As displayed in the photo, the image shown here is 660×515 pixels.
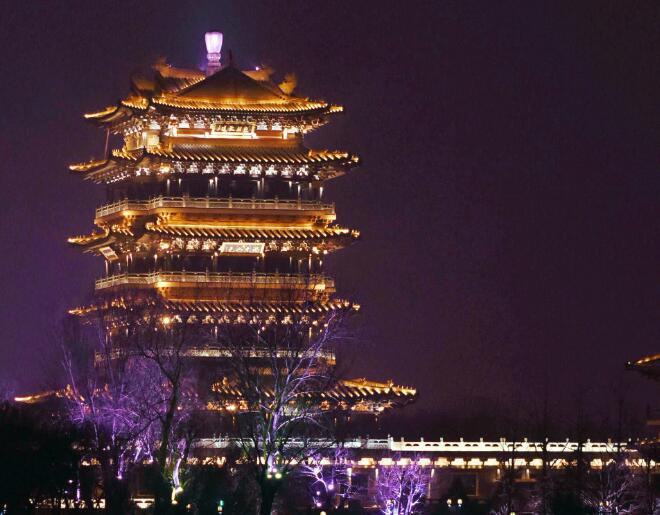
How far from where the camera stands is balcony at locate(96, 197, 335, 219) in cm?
10031

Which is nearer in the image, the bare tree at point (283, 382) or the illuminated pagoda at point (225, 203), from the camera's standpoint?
the bare tree at point (283, 382)

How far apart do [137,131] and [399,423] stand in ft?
88.0

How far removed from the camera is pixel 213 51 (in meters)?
107

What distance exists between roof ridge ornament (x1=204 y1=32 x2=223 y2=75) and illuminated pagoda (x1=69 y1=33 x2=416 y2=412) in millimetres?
3623

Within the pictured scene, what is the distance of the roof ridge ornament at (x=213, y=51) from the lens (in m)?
106

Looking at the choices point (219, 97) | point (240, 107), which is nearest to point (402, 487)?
point (240, 107)

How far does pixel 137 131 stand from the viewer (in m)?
104

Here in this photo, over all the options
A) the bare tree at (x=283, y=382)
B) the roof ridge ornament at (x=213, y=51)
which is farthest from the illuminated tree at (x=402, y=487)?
the roof ridge ornament at (x=213, y=51)

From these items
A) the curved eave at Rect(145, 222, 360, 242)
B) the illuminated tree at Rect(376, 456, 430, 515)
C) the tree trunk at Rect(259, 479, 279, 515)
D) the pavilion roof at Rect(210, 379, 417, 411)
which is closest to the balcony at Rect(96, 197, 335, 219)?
the curved eave at Rect(145, 222, 360, 242)

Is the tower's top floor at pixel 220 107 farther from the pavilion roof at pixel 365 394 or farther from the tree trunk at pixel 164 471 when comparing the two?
the tree trunk at pixel 164 471

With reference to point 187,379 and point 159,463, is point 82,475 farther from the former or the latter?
point 187,379

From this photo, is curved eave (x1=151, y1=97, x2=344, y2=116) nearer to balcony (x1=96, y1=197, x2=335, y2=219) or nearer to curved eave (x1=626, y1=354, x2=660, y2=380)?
balcony (x1=96, y1=197, x2=335, y2=219)

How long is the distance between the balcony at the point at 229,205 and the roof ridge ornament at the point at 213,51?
28.7 feet

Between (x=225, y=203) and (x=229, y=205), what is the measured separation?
0.74 ft
